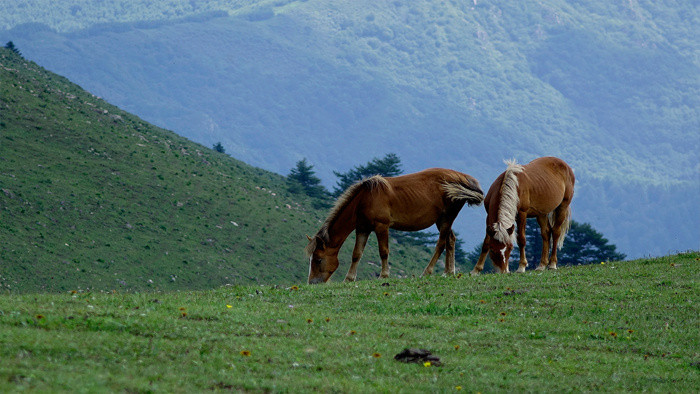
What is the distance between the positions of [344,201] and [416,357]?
37.8ft

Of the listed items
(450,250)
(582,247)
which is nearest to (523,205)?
(450,250)

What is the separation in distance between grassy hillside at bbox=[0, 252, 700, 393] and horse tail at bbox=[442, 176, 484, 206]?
16.0 ft

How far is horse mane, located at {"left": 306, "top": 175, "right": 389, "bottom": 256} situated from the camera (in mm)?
23230

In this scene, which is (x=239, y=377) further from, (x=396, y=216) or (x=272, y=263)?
(x=272, y=263)

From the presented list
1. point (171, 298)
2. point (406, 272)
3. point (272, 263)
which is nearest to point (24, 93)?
point (272, 263)

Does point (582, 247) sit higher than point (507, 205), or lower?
higher

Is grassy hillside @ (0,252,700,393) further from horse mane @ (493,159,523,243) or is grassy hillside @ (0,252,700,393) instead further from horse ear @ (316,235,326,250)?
horse ear @ (316,235,326,250)

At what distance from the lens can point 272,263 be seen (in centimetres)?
6106

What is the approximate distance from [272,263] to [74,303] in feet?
154

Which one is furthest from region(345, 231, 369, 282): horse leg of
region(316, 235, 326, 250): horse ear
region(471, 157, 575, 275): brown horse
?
region(471, 157, 575, 275): brown horse

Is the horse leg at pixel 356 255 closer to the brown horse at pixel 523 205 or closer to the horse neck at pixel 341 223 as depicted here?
the horse neck at pixel 341 223

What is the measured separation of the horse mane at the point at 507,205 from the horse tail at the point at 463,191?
108 cm

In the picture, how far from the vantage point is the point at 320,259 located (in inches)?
914

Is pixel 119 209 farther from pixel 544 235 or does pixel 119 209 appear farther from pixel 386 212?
pixel 544 235
